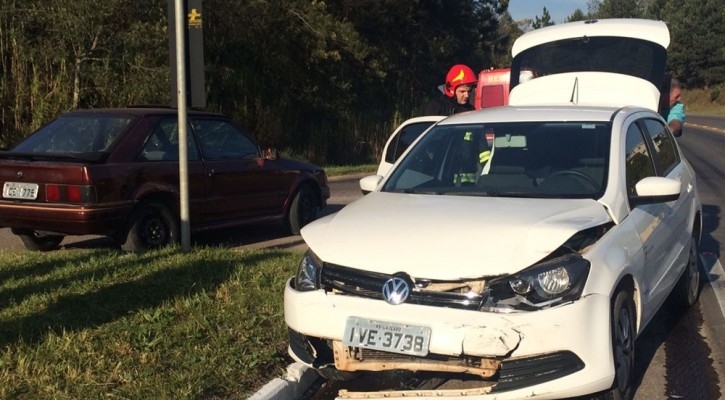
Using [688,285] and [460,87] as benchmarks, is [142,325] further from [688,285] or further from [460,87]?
[460,87]

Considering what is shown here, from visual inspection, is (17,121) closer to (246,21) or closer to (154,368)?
(246,21)

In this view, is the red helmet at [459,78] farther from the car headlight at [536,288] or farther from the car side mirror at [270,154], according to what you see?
the car headlight at [536,288]

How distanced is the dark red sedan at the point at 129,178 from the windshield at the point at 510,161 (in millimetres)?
3548

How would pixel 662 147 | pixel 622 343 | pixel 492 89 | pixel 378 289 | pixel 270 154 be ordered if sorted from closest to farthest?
pixel 378 289 < pixel 622 343 < pixel 662 147 < pixel 270 154 < pixel 492 89

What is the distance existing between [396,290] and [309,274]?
659mm

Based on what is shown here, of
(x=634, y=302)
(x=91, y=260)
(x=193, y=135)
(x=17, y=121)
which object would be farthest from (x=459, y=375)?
(x=17, y=121)

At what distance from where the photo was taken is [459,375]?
408 centimetres

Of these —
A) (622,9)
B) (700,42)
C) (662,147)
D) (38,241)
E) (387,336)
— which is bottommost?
(38,241)

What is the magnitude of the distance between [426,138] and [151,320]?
2374mm

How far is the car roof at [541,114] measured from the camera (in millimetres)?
5566

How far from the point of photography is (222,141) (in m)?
9.52

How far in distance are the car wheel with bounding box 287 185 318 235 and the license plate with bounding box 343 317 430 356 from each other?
637cm

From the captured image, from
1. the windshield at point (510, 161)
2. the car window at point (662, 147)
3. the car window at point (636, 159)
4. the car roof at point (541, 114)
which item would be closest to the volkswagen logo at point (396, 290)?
the windshield at point (510, 161)

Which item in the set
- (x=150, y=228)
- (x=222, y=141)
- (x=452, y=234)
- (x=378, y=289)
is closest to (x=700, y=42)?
(x=222, y=141)
